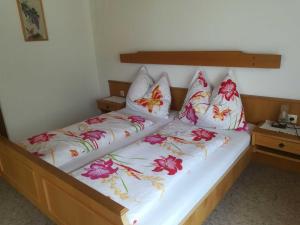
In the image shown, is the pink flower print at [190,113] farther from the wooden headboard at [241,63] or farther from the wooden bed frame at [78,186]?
the wooden bed frame at [78,186]

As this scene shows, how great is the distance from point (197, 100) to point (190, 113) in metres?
0.16

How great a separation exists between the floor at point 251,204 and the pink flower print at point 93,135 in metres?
0.75

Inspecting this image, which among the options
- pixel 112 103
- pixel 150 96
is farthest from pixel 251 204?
pixel 112 103

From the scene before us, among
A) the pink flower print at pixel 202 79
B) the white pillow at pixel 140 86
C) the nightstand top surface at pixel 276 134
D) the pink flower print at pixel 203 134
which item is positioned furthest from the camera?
the white pillow at pixel 140 86

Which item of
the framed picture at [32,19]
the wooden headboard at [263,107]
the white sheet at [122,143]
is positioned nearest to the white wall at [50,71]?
the framed picture at [32,19]

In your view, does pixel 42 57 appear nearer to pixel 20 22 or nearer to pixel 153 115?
pixel 20 22

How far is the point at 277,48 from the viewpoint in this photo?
2215 mm

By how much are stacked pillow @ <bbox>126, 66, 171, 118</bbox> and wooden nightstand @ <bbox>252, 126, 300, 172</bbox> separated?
3.45 feet

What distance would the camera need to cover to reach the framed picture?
2945mm

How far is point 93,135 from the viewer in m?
2.26

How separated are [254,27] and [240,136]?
103cm

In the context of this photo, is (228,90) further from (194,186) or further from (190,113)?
(194,186)

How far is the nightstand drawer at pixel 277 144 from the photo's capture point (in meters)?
2.02

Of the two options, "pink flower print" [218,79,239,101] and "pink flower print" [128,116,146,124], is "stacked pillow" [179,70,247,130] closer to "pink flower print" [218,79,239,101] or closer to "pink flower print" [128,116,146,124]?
"pink flower print" [218,79,239,101]
